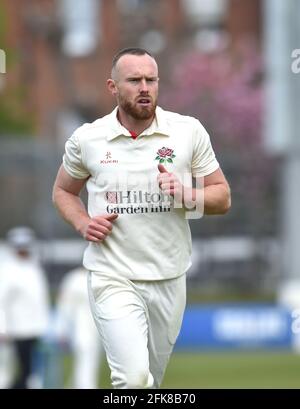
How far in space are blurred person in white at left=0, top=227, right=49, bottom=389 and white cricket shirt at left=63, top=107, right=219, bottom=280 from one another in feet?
30.1

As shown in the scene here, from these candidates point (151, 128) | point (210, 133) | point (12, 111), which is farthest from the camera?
point (210, 133)

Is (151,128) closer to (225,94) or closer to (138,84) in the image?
(138,84)

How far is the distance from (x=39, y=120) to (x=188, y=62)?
476cm

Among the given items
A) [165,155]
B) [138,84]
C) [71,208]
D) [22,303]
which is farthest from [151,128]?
[22,303]

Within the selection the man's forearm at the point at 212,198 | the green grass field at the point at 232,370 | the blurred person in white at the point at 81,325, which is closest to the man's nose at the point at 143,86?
the man's forearm at the point at 212,198

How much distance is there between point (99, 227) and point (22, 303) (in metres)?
9.69

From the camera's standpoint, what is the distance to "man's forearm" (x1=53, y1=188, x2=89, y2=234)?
920cm

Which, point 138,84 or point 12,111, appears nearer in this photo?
point 138,84

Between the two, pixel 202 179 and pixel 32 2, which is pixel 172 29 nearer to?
pixel 32 2

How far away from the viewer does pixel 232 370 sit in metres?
23.1

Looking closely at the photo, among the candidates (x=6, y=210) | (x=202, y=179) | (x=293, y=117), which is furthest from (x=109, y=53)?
(x=202, y=179)

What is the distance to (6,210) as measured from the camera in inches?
1323

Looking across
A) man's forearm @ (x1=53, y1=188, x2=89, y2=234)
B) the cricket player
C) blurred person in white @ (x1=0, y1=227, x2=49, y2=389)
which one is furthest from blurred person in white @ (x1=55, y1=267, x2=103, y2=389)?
the cricket player

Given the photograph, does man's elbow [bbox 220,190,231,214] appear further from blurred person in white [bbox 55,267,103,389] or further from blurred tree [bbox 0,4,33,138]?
blurred tree [bbox 0,4,33,138]
